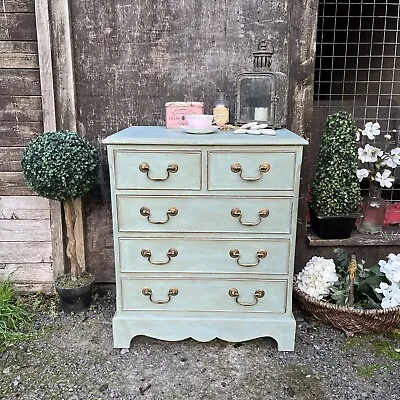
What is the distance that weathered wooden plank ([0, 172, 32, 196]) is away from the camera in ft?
8.63

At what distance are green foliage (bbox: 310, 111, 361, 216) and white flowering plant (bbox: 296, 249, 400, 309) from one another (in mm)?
281

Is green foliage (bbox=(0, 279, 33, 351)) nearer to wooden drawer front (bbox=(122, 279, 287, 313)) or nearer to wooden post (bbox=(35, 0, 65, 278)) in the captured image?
wooden post (bbox=(35, 0, 65, 278))

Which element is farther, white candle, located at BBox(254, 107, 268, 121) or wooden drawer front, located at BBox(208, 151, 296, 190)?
white candle, located at BBox(254, 107, 268, 121)

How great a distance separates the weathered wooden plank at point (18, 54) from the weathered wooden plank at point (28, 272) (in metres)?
1.18

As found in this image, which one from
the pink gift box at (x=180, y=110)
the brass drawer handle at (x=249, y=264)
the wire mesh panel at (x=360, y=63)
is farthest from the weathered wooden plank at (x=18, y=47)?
the wire mesh panel at (x=360, y=63)

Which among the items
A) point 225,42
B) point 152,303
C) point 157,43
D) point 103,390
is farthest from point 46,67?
point 103,390

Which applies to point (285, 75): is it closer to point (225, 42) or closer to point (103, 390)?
point (225, 42)

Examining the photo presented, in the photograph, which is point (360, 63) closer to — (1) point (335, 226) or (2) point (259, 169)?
(1) point (335, 226)

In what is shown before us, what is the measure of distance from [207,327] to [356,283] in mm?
903

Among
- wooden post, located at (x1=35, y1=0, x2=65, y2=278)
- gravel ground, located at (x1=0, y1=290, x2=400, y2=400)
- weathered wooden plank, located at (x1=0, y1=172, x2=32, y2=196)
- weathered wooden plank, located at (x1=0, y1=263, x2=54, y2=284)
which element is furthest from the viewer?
weathered wooden plank, located at (x1=0, y1=263, x2=54, y2=284)

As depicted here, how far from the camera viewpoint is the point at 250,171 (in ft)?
6.70

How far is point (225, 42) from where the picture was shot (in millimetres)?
2471

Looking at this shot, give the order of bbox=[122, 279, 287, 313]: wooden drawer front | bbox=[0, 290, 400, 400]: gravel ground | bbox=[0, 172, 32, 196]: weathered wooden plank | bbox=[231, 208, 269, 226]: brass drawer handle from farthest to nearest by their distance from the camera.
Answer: bbox=[0, 172, 32, 196]: weathered wooden plank, bbox=[122, 279, 287, 313]: wooden drawer front, bbox=[231, 208, 269, 226]: brass drawer handle, bbox=[0, 290, 400, 400]: gravel ground

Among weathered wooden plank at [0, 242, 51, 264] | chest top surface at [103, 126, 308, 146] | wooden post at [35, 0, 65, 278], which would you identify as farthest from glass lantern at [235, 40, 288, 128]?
weathered wooden plank at [0, 242, 51, 264]
